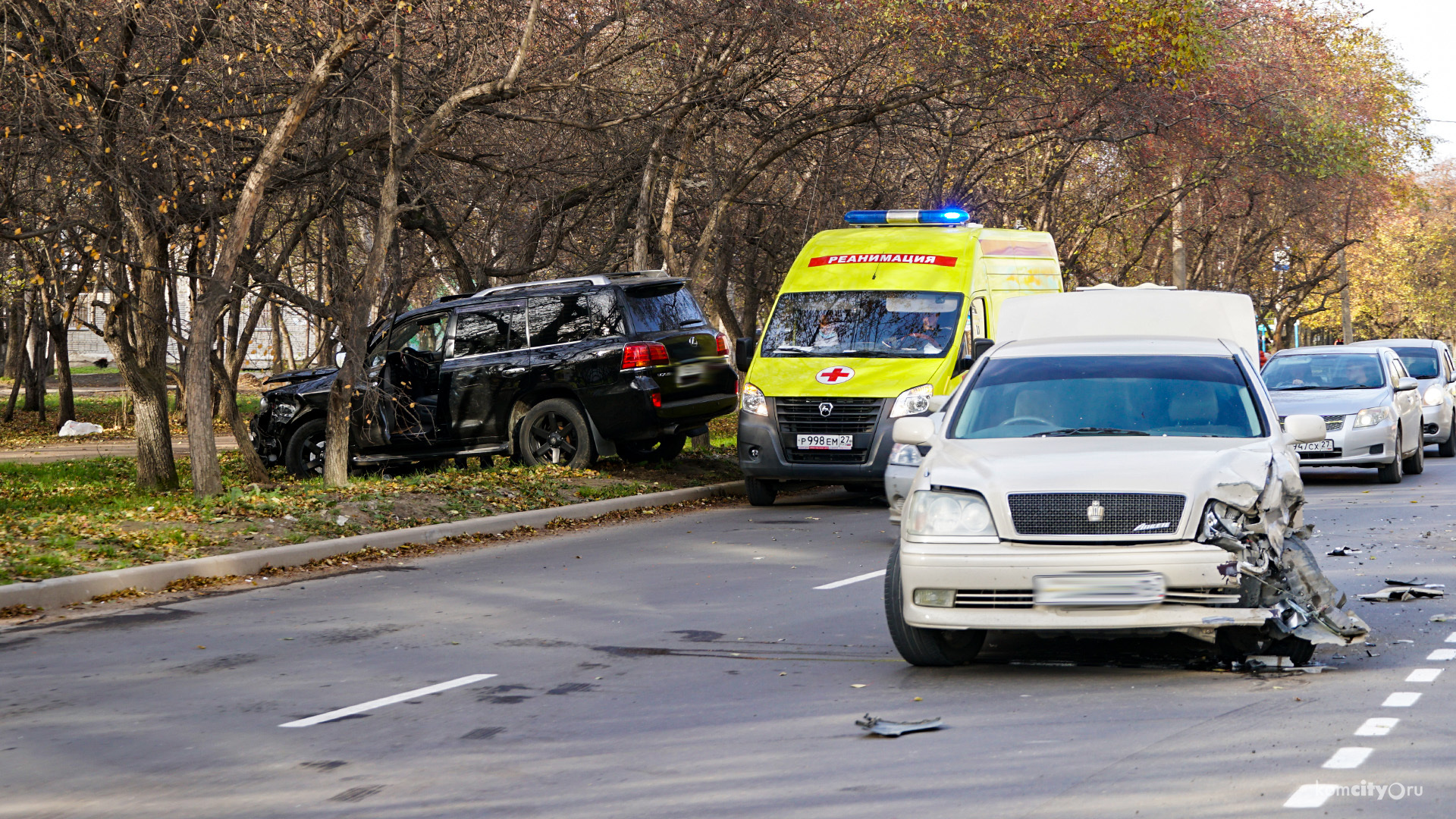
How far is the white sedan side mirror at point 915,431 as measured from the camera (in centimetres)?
767

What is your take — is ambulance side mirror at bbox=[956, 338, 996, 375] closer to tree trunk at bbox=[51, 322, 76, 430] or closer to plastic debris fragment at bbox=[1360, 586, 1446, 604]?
plastic debris fragment at bbox=[1360, 586, 1446, 604]

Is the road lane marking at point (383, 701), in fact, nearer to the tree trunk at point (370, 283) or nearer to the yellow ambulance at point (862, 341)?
the yellow ambulance at point (862, 341)

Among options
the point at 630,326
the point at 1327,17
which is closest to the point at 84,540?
the point at 630,326

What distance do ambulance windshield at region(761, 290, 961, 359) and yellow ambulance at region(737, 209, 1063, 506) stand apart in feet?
0.04

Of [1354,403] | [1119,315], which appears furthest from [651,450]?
[1119,315]

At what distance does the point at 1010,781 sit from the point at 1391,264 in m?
66.7

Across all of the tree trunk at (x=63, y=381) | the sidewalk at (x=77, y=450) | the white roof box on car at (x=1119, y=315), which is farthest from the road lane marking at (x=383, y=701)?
the tree trunk at (x=63, y=381)

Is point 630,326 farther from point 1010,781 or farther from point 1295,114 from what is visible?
point 1295,114

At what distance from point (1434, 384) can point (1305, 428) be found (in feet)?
52.5

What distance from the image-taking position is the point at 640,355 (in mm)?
16219

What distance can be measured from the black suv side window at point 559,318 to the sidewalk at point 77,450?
9789 mm

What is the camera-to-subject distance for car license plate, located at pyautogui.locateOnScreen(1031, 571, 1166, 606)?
6297mm

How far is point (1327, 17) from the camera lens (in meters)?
36.0

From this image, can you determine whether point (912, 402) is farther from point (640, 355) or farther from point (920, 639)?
point (920, 639)
